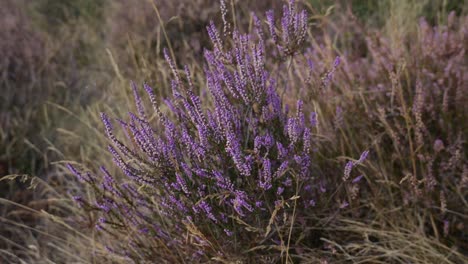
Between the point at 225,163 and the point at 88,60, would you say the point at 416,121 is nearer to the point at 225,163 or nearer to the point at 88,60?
the point at 225,163

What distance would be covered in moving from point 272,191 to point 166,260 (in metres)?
0.52

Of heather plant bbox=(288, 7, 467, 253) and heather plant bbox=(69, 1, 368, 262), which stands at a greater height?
heather plant bbox=(69, 1, 368, 262)

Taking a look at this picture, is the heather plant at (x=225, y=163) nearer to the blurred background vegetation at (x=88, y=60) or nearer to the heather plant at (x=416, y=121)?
the heather plant at (x=416, y=121)

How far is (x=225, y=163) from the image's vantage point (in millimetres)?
1604

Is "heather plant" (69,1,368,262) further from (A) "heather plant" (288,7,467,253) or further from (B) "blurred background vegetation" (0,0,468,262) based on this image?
(B) "blurred background vegetation" (0,0,468,262)

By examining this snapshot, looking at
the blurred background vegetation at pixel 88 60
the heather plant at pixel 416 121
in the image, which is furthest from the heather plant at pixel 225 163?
the blurred background vegetation at pixel 88 60

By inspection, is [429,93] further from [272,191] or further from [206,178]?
[206,178]

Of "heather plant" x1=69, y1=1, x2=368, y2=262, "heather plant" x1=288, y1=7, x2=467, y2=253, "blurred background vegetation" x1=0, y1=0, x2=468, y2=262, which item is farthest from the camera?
"blurred background vegetation" x1=0, y1=0, x2=468, y2=262

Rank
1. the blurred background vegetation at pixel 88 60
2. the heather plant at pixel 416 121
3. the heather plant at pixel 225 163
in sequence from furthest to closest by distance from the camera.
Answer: the blurred background vegetation at pixel 88 60 < the heather plant at pixel 416 121 < the heather plant at pixel 225 163

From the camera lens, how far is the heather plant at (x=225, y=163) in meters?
1.52

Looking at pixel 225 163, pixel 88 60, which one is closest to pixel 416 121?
pixel 225 163

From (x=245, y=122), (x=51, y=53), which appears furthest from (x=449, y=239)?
(x=51, y=53)

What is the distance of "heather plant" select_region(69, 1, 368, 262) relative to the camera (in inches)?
59.8

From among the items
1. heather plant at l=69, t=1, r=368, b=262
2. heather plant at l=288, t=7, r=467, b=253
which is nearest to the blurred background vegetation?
heather plant at l=288, t=7, r=467, b=253
